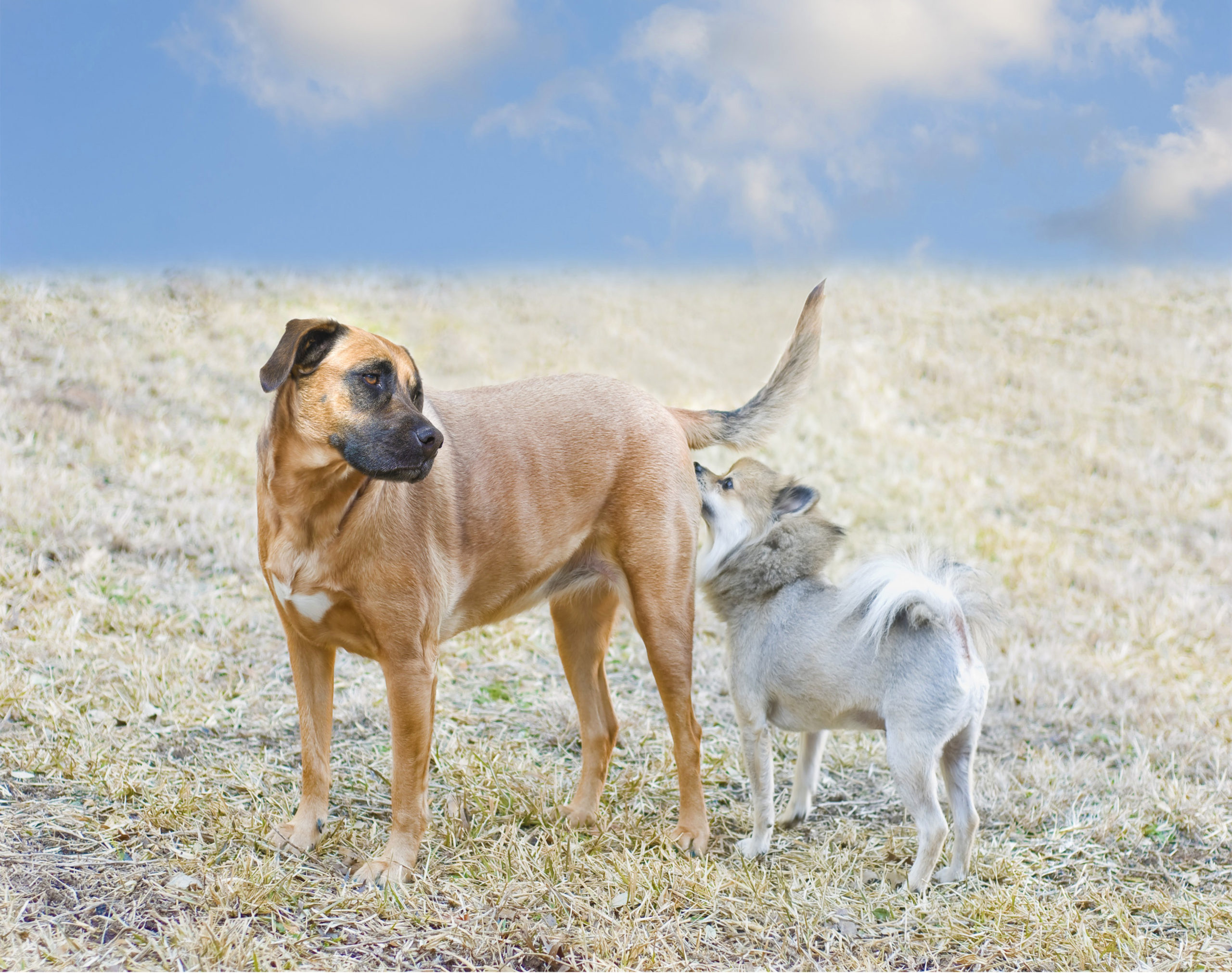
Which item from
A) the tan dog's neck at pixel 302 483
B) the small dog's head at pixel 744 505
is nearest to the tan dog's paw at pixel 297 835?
the tan dog's neck at pixel 302 483

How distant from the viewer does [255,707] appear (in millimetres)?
5617

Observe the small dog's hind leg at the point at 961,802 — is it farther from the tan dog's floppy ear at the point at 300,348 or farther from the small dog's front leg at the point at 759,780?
the tan dog's floppy ear at the point at 300,348

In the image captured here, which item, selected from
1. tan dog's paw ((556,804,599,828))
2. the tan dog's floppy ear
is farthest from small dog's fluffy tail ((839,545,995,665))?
the tan dog's floppy ear

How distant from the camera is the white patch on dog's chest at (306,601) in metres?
3.80

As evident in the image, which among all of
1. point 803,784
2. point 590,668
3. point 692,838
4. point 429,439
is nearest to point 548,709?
point 590,668

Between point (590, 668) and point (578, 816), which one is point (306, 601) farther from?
point (578, 816)

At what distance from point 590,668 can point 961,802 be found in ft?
5.71

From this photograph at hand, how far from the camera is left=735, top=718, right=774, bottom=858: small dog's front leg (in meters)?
4.46

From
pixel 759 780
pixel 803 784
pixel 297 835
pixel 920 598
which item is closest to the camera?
pixel 920 598

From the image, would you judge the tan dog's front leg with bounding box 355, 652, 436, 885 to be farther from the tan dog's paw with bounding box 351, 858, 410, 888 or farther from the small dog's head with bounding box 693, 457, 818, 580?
the small dog's head with bounding box 693, 457, 818, 580

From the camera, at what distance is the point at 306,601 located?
12.5 feet

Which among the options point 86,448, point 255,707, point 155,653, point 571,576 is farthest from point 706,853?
point 86,448

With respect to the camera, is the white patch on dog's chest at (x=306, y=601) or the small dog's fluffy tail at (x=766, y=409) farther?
the small dog's fluffy tail at (x=766, y=409)

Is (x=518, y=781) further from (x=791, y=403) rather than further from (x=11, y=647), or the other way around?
(x=11, y=647)
